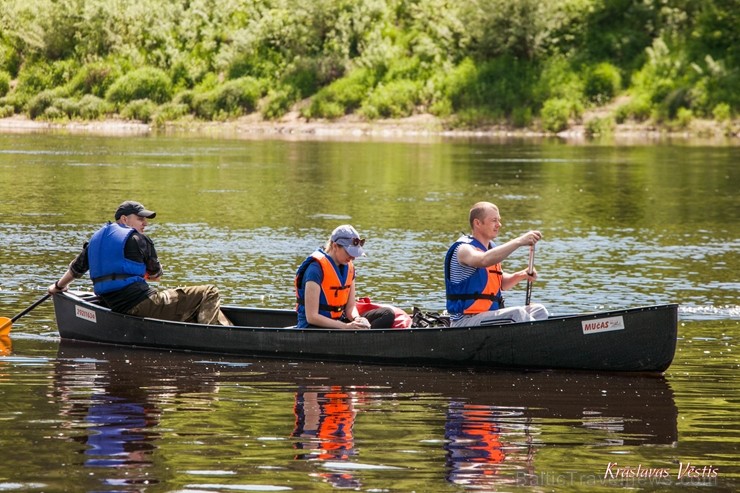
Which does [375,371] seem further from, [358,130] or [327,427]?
[358,130]

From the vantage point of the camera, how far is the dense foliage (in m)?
60.9

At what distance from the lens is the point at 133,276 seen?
44.9ft

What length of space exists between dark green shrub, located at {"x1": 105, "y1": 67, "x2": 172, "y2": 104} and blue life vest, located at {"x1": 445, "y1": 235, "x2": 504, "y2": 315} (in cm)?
6085

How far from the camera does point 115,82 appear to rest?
73.4 meters

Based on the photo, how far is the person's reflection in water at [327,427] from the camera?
9.12m

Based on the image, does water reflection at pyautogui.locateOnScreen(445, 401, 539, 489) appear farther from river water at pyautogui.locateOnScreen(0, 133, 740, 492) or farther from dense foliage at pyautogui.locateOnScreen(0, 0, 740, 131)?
dense foliage at pyautogui.locateOnScreen(0, 0, 740, 131)

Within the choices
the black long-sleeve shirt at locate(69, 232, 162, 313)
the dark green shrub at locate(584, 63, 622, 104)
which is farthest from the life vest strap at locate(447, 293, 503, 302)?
the dark green shrub at locate(584, 63, 622, 104)

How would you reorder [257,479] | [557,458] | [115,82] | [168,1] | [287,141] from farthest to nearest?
1. [168,1]
2. [115,82]
3. [287,141]
4. [557,458]
5. [257,479]

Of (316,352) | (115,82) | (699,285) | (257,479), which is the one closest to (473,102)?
(115,82)

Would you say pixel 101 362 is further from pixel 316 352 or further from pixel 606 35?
pixel 606 35

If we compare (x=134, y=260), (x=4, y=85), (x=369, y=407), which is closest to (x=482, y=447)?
(x=369, y=407)

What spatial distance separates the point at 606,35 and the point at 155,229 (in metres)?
43.0

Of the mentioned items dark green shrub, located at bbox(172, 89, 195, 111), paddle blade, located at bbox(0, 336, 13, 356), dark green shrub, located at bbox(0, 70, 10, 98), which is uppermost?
dark green shrub, located at bbox(0, 70, 10, 98)

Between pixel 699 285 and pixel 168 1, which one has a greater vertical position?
pixel 168 1
